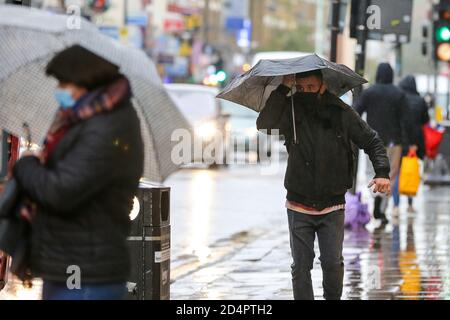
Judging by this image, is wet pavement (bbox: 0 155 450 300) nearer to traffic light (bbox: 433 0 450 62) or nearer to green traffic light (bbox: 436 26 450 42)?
traffic light (bbox: 433 0 450 62)

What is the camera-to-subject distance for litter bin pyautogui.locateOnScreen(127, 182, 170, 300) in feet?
28.5

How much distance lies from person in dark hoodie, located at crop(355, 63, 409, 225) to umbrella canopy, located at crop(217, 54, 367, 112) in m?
7.03

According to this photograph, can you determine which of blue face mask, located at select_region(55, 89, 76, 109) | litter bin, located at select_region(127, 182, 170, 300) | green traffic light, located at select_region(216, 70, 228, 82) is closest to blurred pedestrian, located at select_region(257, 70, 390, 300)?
litter bin, located at select_region(127, 182, 170, 300)

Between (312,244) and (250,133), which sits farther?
(250,133)

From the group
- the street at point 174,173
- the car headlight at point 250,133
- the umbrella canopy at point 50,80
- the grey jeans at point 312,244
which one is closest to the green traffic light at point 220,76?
the car headlight at point 250,133

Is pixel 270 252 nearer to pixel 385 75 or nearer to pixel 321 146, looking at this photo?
pixel 385 75

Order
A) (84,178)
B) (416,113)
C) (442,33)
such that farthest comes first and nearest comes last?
1. (442,33)
2. (416,113)
3. (84,178)

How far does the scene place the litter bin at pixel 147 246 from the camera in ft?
28.5

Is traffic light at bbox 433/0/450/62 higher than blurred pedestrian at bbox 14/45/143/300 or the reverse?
the reverse

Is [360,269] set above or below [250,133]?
above

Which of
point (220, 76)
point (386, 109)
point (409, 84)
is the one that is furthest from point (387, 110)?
point (220, 76)

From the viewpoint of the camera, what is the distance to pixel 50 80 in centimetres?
627

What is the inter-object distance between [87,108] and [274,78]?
141 inches

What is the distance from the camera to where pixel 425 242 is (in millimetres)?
15328
